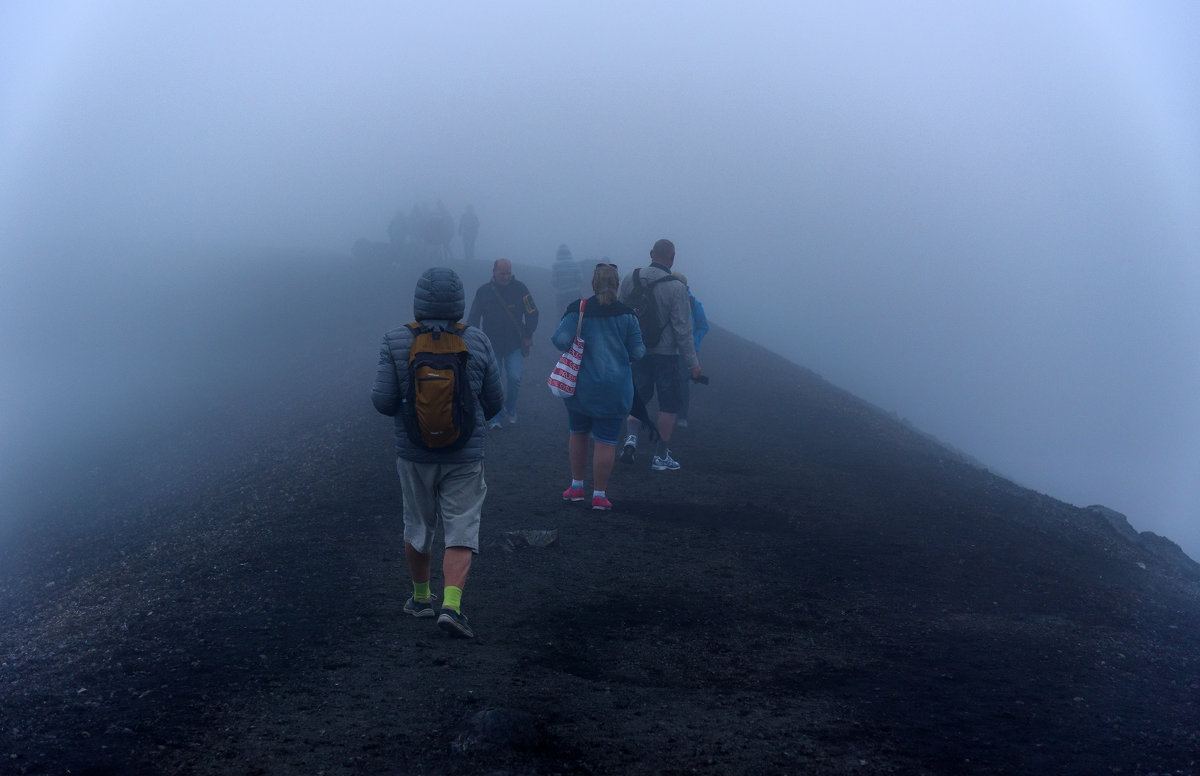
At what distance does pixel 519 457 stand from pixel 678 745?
693 centimetres

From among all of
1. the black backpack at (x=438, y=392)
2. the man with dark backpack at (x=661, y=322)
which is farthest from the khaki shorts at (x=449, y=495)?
the man with dark backpack at (x=661, y=322)

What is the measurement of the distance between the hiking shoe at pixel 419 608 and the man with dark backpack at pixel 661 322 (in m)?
3.75

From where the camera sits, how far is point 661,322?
29.1ft

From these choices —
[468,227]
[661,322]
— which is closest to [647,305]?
[661,322]

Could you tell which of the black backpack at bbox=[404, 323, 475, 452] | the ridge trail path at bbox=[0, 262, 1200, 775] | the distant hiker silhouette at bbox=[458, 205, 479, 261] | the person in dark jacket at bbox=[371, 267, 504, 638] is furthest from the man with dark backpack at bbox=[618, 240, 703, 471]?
the distant hiker silhouette at bbox=[458, 205, 479, 261]

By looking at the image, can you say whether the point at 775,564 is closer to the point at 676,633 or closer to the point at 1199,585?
the point at 676,633

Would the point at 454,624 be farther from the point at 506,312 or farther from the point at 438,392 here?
the point at 506,312

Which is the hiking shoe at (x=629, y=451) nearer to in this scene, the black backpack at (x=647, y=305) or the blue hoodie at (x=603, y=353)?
the black backpack at (x=647, y=305)

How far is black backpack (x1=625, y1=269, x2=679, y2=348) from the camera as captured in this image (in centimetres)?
881

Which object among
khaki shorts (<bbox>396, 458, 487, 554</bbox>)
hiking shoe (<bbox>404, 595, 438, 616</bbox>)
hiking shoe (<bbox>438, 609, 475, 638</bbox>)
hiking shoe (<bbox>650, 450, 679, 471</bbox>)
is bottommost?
hiking shoe (<bbox>404, 595, 438, 616</bbox>)

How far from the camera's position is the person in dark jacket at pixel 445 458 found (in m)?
4.71

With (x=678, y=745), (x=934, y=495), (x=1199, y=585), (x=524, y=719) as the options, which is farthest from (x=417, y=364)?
(x=1199, y=585)

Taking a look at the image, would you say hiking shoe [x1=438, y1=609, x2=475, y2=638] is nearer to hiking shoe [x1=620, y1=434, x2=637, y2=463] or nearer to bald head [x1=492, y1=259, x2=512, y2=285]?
hiking shoe [x1=620, y1=434, x2=637, y2=463]

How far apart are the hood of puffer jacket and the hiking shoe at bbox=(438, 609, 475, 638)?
1676mm
